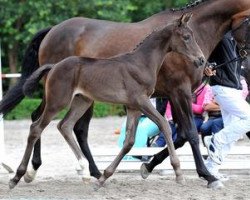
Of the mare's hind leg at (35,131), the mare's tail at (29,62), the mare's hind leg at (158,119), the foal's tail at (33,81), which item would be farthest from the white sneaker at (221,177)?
the mare's tail at (29,62)

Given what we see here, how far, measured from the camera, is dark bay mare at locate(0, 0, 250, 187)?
26.9 ft

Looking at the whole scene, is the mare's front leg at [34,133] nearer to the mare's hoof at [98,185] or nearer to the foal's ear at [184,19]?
the mare's hoof at [98,185]

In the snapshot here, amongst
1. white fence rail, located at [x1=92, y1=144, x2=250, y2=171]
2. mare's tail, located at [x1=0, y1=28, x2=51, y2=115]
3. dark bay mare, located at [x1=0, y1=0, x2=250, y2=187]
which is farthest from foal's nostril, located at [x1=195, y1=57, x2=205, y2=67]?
mare's tail, located at [x1=0, y1=28, x2=51, y2=115]

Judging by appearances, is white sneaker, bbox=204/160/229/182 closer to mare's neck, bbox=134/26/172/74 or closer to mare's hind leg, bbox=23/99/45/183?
mare's neck, bbox=134/26/172/74

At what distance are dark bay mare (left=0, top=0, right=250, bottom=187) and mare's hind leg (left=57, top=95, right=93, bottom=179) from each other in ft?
2.61

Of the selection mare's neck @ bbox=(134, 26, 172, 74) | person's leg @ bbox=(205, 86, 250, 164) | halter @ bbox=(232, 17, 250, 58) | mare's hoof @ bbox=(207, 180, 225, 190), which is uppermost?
mare's neck @ bbox=(134, 26, 172, 74)

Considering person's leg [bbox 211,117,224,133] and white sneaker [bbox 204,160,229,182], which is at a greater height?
white sneaker [bbox 204,160,229,182]

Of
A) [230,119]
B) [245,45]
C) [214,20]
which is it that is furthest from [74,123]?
[245,45]

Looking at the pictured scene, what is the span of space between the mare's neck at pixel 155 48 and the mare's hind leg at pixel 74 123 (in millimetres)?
865

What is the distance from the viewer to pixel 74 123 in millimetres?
8109

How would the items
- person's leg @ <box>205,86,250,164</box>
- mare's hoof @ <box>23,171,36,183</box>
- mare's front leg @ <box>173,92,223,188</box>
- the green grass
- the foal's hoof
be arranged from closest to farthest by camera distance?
mare's front leg @ <box>173,92,223,188</box> → person's leg @ <box>205,86,250,164</box> → mare's hoof @ <box>23,171,36,183</box> → the foal's hoof → the green grass

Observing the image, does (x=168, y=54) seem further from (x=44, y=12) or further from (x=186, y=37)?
(x=44, y=12)

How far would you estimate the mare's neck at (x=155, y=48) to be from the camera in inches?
303

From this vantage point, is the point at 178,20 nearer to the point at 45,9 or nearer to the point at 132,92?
the point at 132,92
